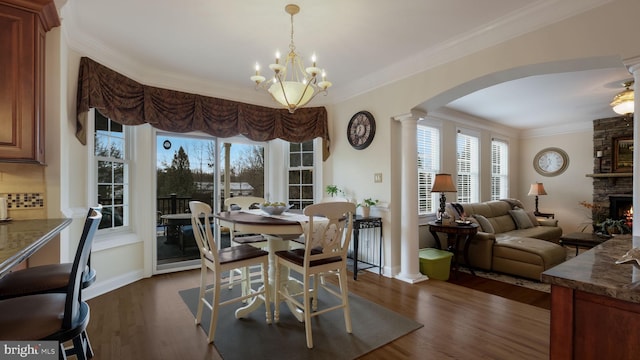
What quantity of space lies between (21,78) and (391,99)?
340cm

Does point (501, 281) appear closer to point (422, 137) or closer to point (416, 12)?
point (422, 137)

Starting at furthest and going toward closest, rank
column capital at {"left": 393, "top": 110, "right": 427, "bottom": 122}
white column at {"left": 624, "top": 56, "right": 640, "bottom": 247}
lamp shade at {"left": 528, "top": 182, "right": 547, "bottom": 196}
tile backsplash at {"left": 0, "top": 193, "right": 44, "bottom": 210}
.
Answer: lamp shade at {"left": 528, "top": 182, "right": 547, "bottom": 196}, column capital at {"left": 393, "top": 110, "right": 427, "bottom": 122}, tile backsplash at {"left": 0, "top": 193, "right": 44, "bottom": 210}, white column at {"left": 624, "top": 56, "right": 640, "bottom": 247}

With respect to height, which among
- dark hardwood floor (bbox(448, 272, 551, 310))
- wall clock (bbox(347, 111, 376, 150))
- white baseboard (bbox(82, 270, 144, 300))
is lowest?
dark hardwood floor (bbox(448, 272, 551, 310))

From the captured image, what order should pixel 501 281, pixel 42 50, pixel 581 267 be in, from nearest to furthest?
1. pixel 581 267
2. pixel 42 50
3. pixel 501 281

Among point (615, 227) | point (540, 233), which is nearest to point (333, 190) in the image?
point (540, 233)

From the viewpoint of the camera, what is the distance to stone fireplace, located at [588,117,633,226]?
5668 millimetres

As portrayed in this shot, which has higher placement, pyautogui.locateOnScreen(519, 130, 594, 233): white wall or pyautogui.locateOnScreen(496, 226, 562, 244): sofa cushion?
pyautogui.locateOnScreen(519, 130, 594, 233): white wall

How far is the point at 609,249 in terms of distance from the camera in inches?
58.2

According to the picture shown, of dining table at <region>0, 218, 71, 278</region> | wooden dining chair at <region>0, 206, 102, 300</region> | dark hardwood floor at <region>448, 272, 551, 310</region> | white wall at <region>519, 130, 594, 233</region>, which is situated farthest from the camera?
white wall at <region>519, 130, 594, 233</region>

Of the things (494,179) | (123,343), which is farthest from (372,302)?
(494,179)

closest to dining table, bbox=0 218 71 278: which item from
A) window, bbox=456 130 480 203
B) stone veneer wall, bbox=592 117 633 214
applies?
window, bbox=456 130 480 203

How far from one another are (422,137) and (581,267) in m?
4.03

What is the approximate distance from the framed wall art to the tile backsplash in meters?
8.86

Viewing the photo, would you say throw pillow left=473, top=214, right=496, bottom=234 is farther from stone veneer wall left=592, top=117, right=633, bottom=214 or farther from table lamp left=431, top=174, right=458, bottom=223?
stone veneer wall left=592, top=117, right=633, bottom=214
